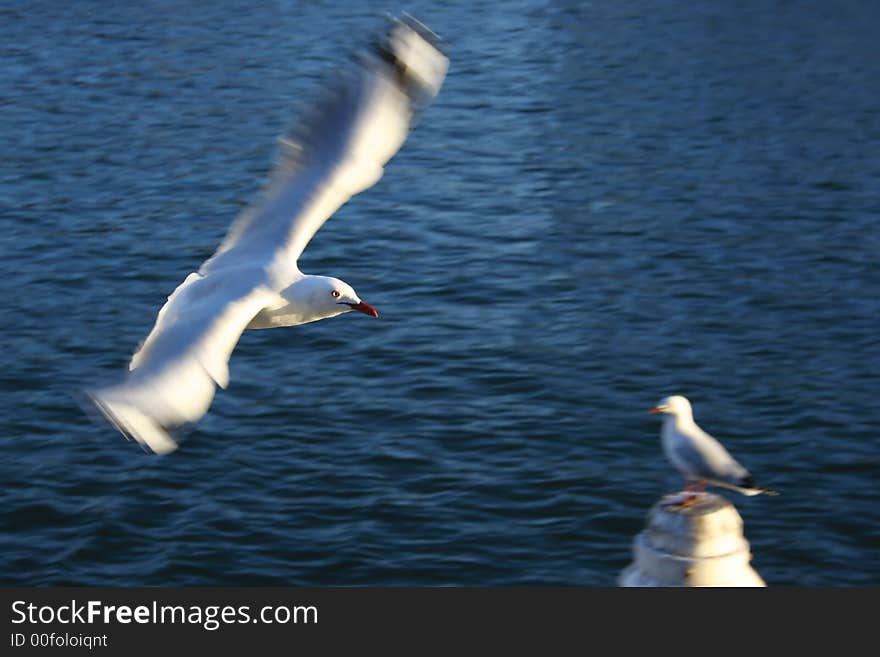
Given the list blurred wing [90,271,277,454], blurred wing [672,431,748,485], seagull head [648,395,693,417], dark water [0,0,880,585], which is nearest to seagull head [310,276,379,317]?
blurred wing [90,271,277,454]

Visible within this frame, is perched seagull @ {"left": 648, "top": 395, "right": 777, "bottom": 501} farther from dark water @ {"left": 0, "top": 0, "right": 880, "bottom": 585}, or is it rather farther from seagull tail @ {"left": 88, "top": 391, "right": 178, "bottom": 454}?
seagull tail @ {"left": 88, "top": 391, "right": 178, "bottom": 454}

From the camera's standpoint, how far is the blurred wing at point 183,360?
906 cm

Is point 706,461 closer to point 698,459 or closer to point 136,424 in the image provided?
point 698,459

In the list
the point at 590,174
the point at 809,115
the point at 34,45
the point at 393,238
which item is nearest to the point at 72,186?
the point at 393,238

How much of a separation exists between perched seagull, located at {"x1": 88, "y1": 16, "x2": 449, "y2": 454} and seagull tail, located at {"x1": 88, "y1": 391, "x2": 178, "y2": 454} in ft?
3.37

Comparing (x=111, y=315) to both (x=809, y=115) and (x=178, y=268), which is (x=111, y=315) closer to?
(x=178, y=268)

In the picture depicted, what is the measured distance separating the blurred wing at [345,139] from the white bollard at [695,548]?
11.6 ft

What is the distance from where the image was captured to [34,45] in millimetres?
33938

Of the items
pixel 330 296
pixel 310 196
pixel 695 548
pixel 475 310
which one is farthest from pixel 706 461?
pixel 475 310

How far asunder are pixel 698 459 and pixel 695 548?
7.75 ft

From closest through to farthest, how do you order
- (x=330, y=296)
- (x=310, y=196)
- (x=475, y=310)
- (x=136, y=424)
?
(x=136, y=424)
(x=330, y=296)
(x=310, y=196)
(x=475, y=310)

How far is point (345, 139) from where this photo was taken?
1222 centimetres

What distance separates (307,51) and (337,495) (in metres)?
19.1

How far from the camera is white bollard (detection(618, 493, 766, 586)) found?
33.2ft
